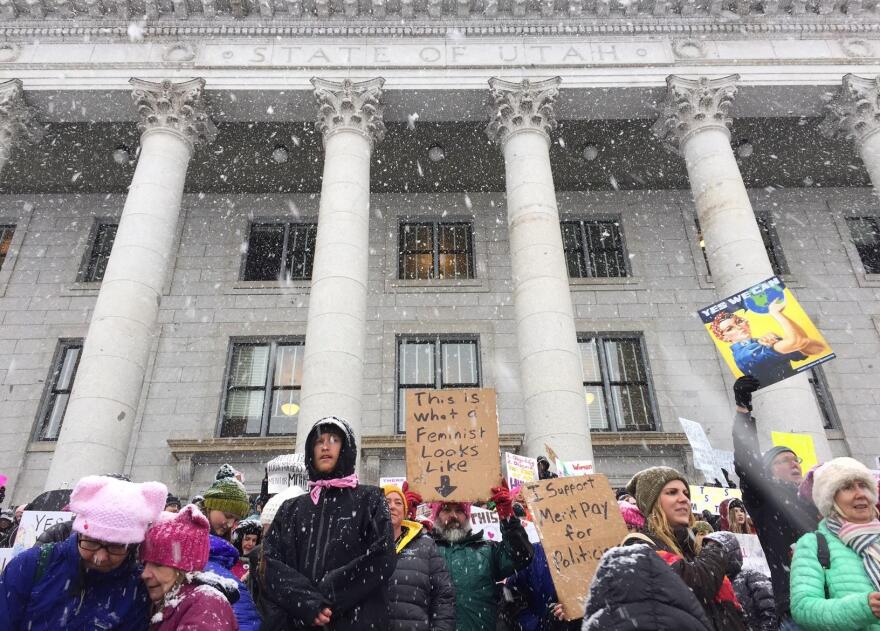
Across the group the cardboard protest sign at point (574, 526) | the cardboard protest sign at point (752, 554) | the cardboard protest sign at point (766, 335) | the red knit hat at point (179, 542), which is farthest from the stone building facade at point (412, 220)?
the red knit hat at point (179, 542)

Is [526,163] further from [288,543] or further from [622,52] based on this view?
[288,543]

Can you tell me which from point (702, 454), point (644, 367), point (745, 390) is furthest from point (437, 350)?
point (745, 390)

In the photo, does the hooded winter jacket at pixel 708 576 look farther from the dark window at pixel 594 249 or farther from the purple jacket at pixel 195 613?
the dark window at pixel 594 249

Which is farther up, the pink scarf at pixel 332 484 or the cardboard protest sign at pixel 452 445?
the cardboard protest sign at pixel 452 445

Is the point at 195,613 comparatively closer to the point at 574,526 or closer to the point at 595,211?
the point at 574,526

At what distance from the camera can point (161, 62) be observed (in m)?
14.9

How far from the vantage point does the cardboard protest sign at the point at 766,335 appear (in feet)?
23.8

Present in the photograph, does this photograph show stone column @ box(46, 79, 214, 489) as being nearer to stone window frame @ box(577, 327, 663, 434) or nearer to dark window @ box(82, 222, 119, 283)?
dark window @ box(82, 222, 119, 283)

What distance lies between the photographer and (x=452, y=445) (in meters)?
5.75

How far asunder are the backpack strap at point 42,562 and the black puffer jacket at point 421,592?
6.71ft

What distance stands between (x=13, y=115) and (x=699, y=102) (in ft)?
51.1

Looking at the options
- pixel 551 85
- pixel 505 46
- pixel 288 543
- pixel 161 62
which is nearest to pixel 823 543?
pixel 288 543

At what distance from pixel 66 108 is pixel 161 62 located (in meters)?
2.56

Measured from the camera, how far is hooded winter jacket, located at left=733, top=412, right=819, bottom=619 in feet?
14.2
